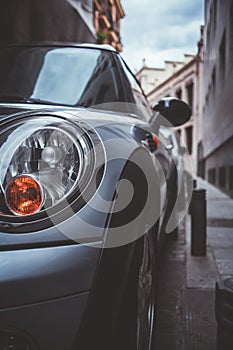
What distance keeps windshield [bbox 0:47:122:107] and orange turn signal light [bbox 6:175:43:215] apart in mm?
750

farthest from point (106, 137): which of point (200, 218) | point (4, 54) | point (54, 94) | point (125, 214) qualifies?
point (200, 218)

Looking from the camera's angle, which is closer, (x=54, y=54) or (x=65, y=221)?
(x=65, y=221)

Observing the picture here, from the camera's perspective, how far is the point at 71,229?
114cm

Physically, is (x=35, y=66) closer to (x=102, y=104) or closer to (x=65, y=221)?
(x=102, y=104)

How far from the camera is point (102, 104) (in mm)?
2014

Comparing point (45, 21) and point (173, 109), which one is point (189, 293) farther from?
point (45, 21)

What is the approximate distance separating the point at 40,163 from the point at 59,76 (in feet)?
3.49

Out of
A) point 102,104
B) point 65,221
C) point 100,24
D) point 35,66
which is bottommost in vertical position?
point 65,221

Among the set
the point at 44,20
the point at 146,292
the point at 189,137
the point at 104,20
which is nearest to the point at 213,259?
the point at 146,292

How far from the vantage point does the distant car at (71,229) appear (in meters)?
1.04

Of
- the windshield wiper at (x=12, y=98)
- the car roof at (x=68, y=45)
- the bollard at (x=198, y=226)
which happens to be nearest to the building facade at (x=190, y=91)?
the bollard at (x=198, y=226)

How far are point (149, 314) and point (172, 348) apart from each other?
222 millimetres

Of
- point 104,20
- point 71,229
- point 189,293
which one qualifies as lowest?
point 189,293

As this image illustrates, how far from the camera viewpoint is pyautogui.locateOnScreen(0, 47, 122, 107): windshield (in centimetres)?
204
